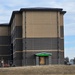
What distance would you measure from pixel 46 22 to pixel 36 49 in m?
9.40

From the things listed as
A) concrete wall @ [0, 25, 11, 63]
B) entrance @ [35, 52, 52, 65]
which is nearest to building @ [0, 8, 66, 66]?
entrance @ [35, 52, 52, 65]

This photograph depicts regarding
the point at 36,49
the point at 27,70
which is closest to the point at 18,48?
the point at 36,49

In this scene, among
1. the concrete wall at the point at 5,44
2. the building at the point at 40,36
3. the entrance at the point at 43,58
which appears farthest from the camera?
the concrete wall at the point at 5,44

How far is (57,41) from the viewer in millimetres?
106438

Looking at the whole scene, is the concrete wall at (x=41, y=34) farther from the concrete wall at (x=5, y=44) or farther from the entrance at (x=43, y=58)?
the concrete wall at (x=5, y=44)

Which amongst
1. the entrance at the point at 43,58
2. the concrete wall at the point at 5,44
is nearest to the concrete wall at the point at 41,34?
the entrance at the point at 43,58

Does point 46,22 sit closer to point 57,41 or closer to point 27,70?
point 57,41

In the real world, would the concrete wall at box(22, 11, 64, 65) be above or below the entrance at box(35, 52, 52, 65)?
above

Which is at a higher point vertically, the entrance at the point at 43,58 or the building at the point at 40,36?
the building at the point at 40,36

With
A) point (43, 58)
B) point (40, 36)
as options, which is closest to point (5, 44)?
point (43, 58)

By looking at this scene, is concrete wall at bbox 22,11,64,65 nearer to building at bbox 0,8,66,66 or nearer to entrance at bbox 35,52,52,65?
building at bbox 0,8,66,66

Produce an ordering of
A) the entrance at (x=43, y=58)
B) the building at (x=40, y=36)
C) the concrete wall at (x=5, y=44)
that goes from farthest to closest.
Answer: the concrete wall at (x=5, y=44) < the entrance at (x=43, y=58) < the building at (x=40, y=36)

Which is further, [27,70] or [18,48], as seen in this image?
[18,48]

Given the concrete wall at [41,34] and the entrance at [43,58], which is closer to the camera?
the concrete wall at [41,34]
